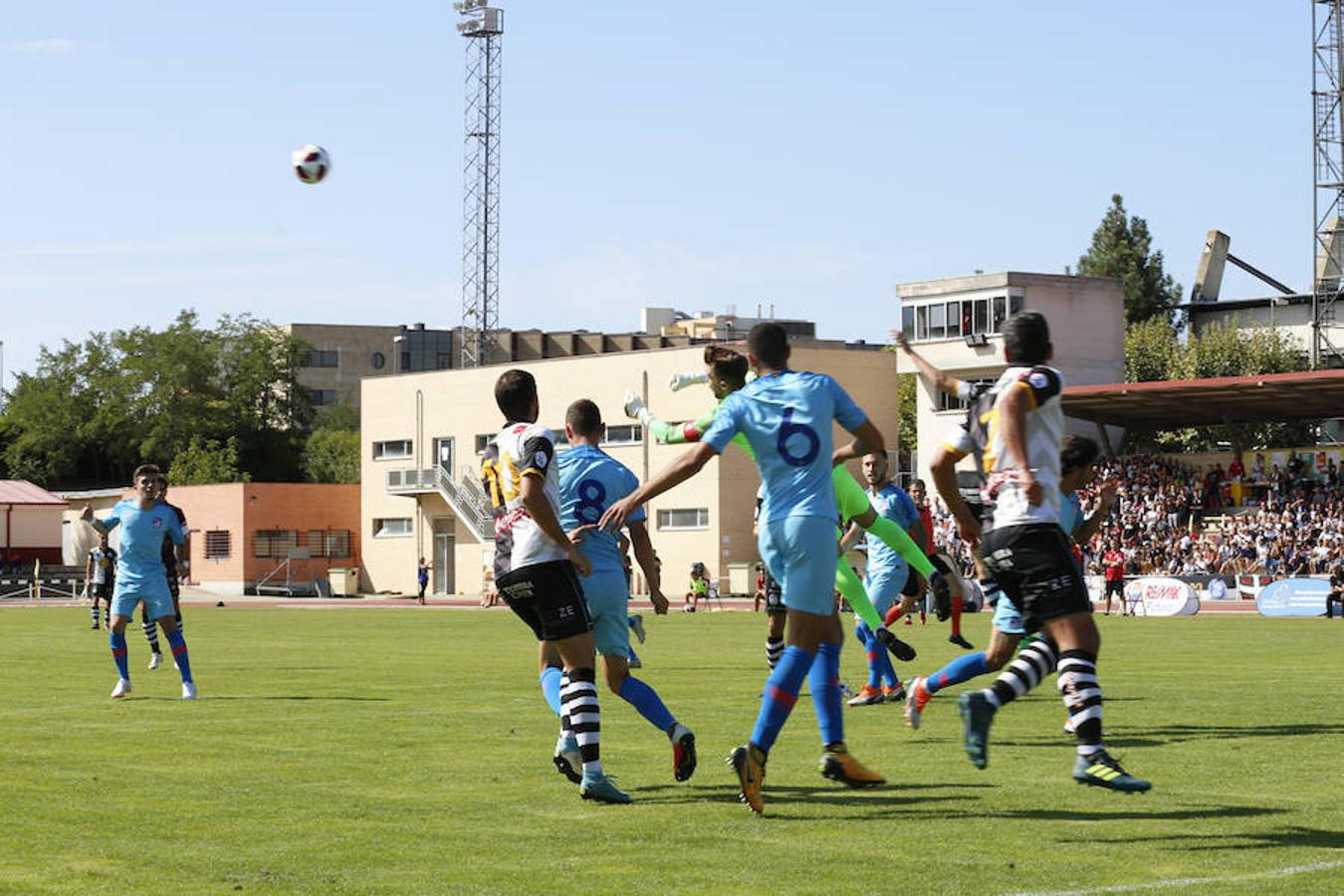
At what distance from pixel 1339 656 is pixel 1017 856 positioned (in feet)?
59.4

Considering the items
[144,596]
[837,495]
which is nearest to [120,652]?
[144,596]

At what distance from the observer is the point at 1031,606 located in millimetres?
9438

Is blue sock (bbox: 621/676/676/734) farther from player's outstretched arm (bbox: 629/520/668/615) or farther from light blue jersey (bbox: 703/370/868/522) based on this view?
light blue jersey (bbox: 703/370/868/522)

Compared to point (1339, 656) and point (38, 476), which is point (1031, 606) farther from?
point (38, 476)

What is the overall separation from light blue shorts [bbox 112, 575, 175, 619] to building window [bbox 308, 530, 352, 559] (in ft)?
248

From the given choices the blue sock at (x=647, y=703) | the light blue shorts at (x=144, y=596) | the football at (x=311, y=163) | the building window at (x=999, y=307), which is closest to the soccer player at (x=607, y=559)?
the blue sock at (x=647, y=703)

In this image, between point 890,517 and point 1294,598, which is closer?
point 890,517

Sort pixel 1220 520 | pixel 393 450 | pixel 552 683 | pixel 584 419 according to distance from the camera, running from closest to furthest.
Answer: pixel 552 683 → pixel 584 419 → pixel 1220 520 → pixel 393 450

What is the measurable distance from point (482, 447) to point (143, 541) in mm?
65477

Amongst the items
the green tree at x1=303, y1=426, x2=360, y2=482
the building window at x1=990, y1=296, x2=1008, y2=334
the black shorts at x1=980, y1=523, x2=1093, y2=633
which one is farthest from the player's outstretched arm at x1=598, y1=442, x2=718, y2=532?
the green tree at x1=303, y1=426, x2=360, y2=482

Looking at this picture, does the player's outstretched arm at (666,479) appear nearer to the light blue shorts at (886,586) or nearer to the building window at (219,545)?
the light blue shorts at (886,586)

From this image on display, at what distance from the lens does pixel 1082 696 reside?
9289 mm

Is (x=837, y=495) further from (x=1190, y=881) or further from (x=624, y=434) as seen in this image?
(x=624, y=434)

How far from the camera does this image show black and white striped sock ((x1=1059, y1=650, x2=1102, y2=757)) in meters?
9.30
